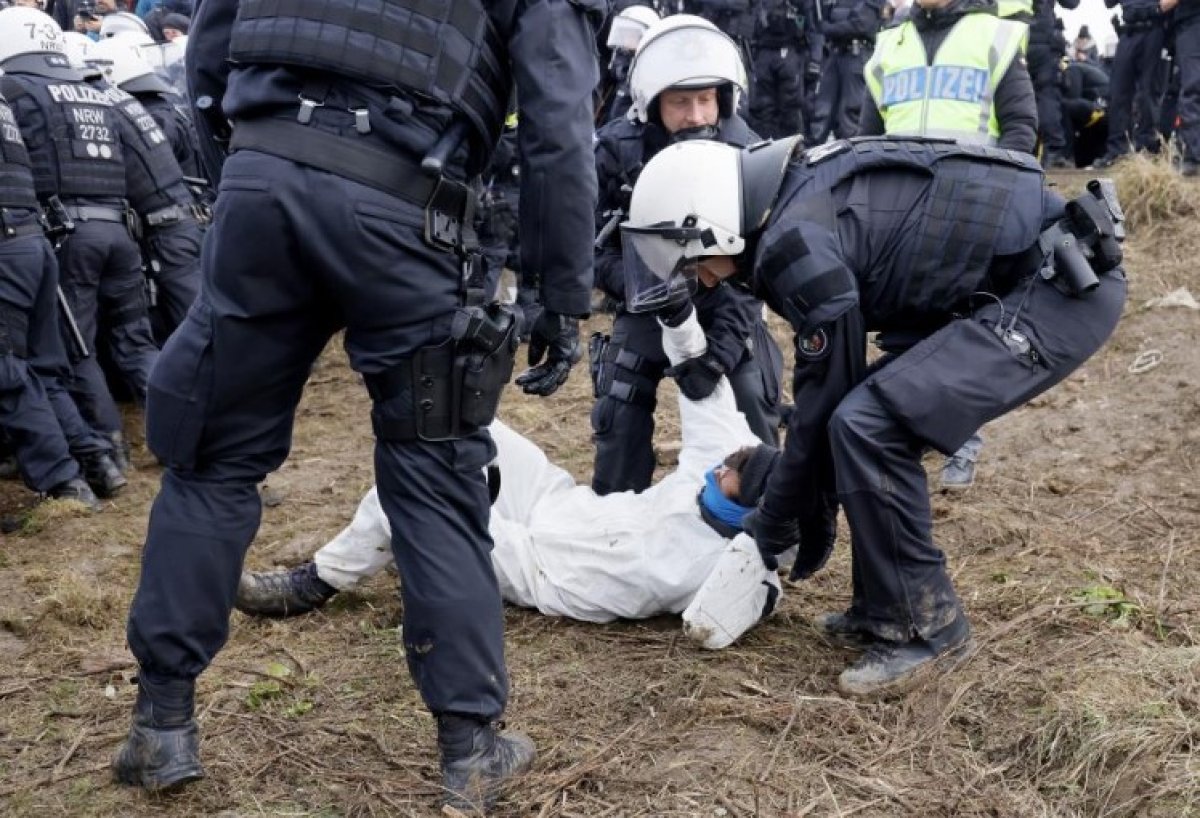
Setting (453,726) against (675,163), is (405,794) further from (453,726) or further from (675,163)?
(675,163)

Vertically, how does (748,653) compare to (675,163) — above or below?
below

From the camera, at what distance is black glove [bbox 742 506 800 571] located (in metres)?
3.51

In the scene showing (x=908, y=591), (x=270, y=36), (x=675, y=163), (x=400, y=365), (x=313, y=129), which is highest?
(x=270, y=36)

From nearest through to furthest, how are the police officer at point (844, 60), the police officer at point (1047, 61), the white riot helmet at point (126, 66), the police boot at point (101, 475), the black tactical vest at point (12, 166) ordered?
the black tactical vest at point (12, 166), the police boot at point (101, 475), the white riot helmet at point (126, 66), the police officer at point (1047, 61), the police officer at point (844, 60)

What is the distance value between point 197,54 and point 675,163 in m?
1.28

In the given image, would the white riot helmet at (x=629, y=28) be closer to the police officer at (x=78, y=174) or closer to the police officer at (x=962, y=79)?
the police officer at (x=962, y=79)

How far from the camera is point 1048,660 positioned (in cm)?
336

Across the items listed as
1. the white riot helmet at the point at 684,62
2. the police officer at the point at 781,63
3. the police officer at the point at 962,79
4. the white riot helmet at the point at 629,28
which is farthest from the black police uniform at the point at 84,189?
the police officer at the point at 781,63

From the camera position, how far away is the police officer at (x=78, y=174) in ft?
18.7

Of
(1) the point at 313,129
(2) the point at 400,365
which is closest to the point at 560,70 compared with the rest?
(1) the point at 313,129

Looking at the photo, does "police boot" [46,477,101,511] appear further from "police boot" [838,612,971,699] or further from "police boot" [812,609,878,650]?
"police boot" [838,612,971,699]

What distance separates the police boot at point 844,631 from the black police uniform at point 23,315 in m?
3.44

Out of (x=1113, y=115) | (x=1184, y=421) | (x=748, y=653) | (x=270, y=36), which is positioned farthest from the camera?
(x=1113, y=115)

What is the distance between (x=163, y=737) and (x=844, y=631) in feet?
6.55
